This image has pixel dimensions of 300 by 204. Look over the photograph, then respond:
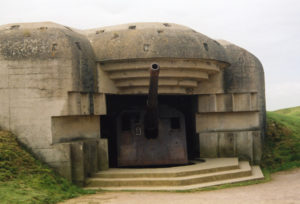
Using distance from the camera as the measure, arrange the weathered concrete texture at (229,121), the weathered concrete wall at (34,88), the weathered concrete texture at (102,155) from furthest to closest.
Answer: the weathered concrete texture at (229,121) < the weathered concrete texture at (102,155) < the weathered concrete wall at (34,88)

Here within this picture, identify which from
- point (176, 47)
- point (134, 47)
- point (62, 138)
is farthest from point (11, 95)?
point (176, 47)

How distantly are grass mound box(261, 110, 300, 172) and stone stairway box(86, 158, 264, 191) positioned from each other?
2559 millimetres

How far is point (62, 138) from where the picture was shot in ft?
34.7

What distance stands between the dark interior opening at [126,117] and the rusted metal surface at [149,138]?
0.14m

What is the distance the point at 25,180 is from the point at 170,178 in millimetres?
3335

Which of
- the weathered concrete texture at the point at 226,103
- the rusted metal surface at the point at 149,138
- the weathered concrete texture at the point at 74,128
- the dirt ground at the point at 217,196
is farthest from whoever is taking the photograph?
the weathered concrete texture at the point at 226,103

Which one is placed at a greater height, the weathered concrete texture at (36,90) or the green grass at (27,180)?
the weathered concrete texture at (36,90)

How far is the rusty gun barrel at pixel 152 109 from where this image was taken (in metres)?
10.1

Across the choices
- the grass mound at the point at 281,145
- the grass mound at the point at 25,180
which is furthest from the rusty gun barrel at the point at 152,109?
the grass mound at the point at 281,145

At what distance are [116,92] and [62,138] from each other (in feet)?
7.91

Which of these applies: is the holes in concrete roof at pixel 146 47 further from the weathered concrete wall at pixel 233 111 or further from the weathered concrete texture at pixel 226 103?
the weathered concrete texture at pixel 226 103

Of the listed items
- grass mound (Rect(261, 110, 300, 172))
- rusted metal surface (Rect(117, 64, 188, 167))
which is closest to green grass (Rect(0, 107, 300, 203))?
grass mound (Rect(261, 110, 300, 172))

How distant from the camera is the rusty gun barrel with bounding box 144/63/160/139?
10.1m

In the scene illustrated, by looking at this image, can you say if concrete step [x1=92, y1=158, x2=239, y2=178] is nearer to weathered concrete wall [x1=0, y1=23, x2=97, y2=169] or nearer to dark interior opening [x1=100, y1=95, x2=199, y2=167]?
weathered concrete wall [x1=0, y1=23, x2=97, y2=169]
